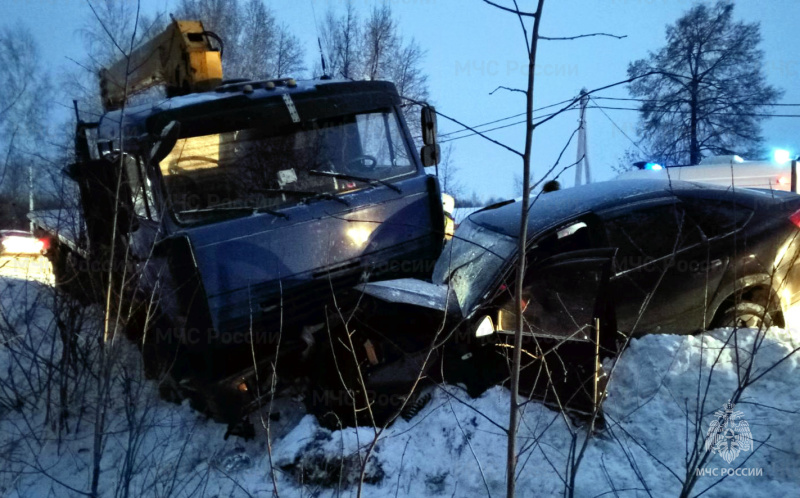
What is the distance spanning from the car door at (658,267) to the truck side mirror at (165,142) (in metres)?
→ 3.24

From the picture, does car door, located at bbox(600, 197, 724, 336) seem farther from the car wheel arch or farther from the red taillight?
the red taillight

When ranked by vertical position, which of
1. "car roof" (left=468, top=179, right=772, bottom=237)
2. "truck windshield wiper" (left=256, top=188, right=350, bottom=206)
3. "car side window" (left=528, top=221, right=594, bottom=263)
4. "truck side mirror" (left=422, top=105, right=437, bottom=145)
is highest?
"truck side mirror" (left=422, top=105, right=437, bottom=145)

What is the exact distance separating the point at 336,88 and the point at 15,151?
2483 mm

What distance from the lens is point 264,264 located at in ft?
15.7

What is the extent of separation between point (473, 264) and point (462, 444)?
1487 millimetres

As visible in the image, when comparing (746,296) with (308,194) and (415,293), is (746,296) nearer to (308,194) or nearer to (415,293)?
(415,293)

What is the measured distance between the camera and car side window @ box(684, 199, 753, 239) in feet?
16.0

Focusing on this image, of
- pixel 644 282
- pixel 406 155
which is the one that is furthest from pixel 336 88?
pixel 644 282

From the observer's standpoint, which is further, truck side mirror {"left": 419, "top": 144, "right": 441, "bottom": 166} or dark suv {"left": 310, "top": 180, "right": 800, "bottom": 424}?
truck side mirror {"left": 419, "top": 144, "right": 441, "bottom": 166}

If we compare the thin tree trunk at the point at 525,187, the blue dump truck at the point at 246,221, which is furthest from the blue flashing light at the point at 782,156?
the thin tree trunk at the point at 525,187

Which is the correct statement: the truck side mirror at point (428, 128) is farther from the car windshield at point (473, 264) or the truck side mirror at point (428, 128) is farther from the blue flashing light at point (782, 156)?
the blue flashing light at point (782, 156)

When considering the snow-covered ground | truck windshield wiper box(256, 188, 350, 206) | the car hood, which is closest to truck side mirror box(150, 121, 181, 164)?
truck windshield wiper box(256, 188, 350, 206)

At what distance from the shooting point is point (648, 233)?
4.79 meters

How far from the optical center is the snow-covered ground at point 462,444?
3.45 m
